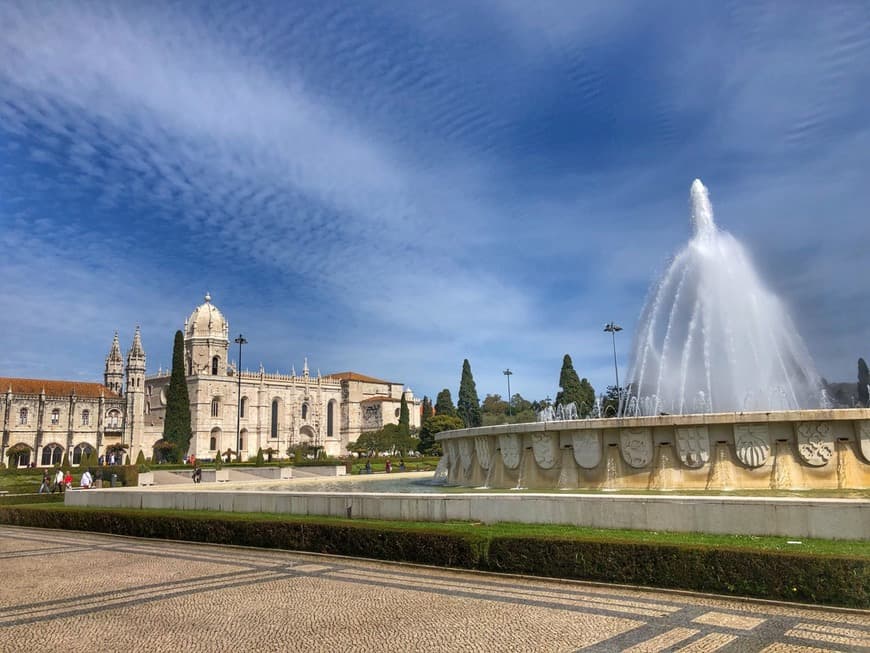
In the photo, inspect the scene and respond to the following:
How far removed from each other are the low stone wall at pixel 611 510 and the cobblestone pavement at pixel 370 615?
1.85 meters

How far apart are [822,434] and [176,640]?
10.9 metres

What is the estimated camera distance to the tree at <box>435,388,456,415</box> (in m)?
79.1

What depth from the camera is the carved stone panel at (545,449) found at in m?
14.5

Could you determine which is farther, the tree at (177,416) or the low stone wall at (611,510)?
the tree at (177,416)

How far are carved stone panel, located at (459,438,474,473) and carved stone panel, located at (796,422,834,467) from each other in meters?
7.51

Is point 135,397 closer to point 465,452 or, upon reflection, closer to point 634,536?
point 465,452

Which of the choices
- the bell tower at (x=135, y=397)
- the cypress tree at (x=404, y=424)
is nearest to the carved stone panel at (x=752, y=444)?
the cypress tree at (x=404, y=424)

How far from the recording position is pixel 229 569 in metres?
9.91

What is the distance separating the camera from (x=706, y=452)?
1277cm

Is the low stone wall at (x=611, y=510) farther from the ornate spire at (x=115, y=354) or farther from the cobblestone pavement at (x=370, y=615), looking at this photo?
the ornate spire at (x=115, y=354)

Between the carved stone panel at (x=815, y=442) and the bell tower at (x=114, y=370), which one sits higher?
the bell tower at (x=114, y=370)

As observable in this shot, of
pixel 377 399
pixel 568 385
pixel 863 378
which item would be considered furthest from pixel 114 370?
pixel 863 378

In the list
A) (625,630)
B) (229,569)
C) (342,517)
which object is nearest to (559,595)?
(625,630)

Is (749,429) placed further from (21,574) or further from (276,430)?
(276,430)
